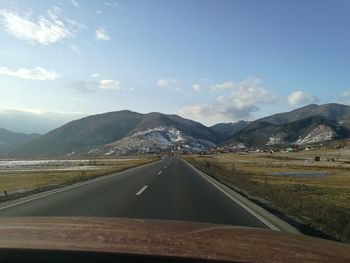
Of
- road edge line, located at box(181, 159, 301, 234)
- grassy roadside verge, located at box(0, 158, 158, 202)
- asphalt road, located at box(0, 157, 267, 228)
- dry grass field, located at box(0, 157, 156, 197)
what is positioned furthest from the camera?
dry grass field, located at box(0, 157, 156, 197)

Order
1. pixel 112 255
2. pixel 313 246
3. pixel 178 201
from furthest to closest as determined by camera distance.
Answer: pixel 178 201, pixel 313 246, pixel 112 255

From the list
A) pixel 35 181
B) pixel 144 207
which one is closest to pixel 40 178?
pixel 35 181

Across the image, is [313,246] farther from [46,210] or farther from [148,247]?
[46,210]

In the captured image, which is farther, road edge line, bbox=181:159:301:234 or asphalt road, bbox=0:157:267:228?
asphalt road, bbox=0:157:267:228

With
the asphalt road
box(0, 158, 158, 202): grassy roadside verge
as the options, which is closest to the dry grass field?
box(0, 158, 158, 202): grassy roadside verge

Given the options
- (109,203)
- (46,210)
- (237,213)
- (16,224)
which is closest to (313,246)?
(16,224)

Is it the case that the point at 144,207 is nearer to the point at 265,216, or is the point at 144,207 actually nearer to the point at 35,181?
the point at 265,216

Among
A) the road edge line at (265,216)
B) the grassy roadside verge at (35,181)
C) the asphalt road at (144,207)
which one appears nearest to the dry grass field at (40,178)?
the grassy roadside verge at (35,181)

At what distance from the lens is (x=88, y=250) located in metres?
4.06

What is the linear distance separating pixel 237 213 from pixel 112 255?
33.0ft

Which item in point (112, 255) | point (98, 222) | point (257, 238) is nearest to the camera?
point (112, 255)

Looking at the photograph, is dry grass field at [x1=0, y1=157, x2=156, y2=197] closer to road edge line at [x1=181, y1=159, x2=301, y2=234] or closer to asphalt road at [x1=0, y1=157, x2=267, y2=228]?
asphalt road at [x1=0, y1=157, x2=267, y2=228]

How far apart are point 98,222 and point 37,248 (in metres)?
1.83

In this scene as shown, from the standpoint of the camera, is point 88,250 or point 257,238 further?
point 257,238
